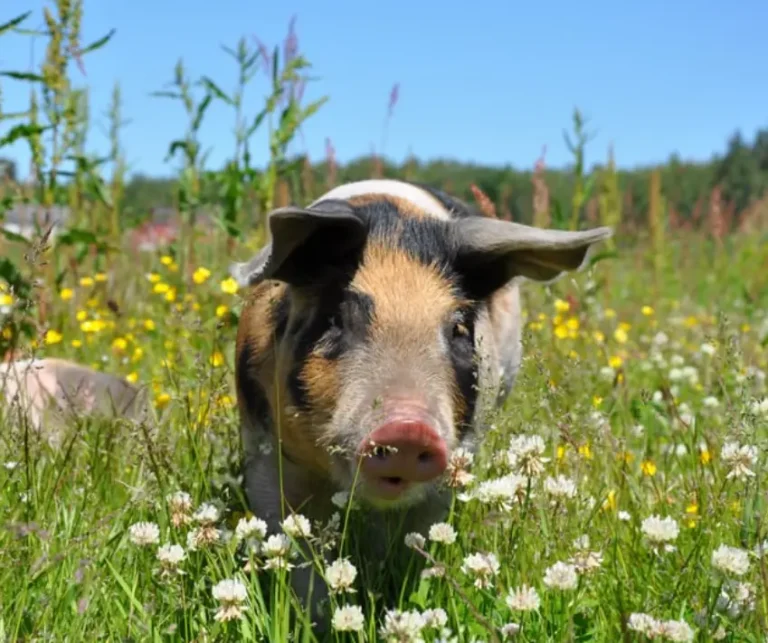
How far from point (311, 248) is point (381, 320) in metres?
0.39

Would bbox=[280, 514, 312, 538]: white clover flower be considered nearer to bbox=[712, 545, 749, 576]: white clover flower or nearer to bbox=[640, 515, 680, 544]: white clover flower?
bbox=[640, 515, 680, 544]: white clover flower

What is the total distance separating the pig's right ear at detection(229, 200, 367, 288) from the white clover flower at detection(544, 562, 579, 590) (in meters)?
1.16

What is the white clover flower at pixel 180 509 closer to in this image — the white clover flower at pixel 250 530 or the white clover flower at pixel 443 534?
the white clover flower at pixel 250 530

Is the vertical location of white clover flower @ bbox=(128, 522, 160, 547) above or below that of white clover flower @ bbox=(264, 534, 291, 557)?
below

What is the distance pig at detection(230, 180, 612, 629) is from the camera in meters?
2.49

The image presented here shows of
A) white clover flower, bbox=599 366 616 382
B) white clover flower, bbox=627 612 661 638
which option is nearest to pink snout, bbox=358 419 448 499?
white clover flower, bbox=627 612 661 638

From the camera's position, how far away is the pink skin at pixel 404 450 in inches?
88.7

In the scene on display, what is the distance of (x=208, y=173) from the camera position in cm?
577

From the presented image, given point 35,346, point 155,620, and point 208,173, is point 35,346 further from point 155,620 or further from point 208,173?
point 208,173

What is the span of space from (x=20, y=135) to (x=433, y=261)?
6.85 feet

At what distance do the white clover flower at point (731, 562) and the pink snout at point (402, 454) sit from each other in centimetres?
66

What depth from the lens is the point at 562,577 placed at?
2090mm

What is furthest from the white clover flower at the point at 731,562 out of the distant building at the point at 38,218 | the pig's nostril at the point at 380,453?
the distant building at the point at 38,218

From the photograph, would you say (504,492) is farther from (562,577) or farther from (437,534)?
(562,577)
